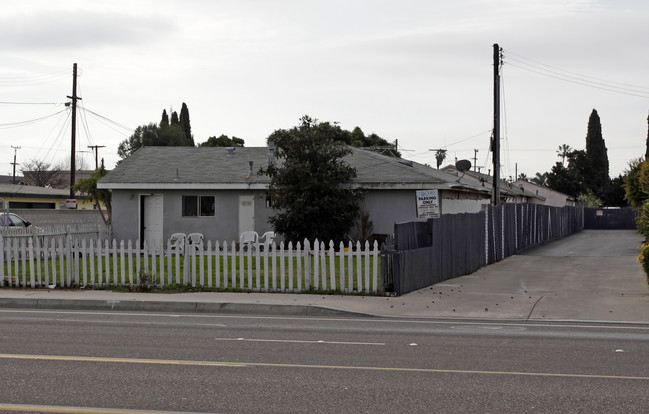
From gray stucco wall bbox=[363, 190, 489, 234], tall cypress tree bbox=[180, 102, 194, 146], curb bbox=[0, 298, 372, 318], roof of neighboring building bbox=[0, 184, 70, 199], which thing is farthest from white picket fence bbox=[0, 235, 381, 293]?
tall cypress tree bbox=[180, 102, 194, 146]

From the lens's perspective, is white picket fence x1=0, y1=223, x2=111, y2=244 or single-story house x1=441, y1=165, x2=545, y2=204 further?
single-story house x1=441, y1=165, x2=545, y2=204

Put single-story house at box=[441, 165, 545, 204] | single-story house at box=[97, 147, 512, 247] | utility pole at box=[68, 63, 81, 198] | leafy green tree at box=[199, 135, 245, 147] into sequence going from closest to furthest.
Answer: single-story house at box=[97, 147, 512, 247] < utility pole at box=[68, 63, 81, 198] < single-story house at box=[441, 165, 545, 204] < leafy green tree at box=[199, 135, 245, 147]

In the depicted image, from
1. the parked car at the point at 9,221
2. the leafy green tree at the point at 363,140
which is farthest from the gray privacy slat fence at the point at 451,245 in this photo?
the leafy green tree at the point at 363,140

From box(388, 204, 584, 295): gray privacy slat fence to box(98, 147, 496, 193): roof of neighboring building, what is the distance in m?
2.11

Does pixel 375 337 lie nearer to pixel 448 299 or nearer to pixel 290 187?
pixel 448 299

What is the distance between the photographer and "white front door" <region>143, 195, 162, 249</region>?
29469mm

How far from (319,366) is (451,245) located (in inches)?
469

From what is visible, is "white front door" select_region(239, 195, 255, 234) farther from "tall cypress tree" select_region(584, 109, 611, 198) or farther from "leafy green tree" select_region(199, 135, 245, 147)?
"tall cypress tree" select_region(584, 109, 611, 198)

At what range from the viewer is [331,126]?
1082 inches

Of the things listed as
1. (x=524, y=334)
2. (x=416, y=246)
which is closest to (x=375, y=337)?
(x=524, y=334)

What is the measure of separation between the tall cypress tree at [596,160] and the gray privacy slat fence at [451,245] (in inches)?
2499

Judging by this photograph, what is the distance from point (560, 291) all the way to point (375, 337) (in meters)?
7.61

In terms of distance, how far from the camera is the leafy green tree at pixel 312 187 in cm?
2619

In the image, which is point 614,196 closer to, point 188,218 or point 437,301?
point 188,218
